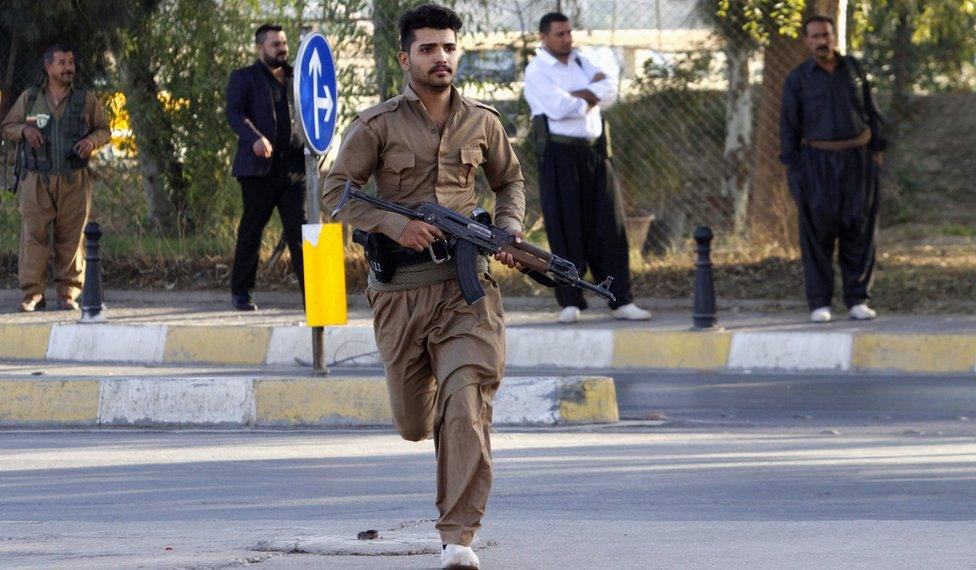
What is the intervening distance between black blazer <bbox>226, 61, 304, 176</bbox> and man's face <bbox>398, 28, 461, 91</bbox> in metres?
6.48

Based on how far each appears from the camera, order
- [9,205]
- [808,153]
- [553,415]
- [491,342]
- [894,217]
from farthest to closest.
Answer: [894,217], [9,205], [808,153], [553,415], [491,342]

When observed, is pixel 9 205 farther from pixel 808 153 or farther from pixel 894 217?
pixel 894 217

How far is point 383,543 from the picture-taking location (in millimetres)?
5258

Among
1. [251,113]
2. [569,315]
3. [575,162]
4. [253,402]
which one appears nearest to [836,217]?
[575,162]

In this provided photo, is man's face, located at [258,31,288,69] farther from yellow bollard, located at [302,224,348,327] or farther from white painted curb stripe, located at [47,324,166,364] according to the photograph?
yellow bollard, located at [302,224,348,327]

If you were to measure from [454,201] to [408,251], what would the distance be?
0.74 feet

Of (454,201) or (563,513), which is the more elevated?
(454,201)

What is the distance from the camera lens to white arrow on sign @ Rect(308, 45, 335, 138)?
9273mm

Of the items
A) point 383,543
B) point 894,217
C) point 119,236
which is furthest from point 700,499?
point 894,217

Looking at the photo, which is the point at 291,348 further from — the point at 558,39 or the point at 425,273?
the point at 425,273

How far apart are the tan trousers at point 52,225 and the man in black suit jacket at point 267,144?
4.38ft

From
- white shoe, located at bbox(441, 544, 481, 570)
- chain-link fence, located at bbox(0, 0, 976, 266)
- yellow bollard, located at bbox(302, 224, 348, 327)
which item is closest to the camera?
white shoe, located at bbox(441, 544, 481, 570)

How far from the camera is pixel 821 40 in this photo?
423 inches

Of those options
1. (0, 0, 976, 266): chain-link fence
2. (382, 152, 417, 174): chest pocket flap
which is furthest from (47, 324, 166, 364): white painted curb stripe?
(382, 152, 417, 174): chest pocket flap
